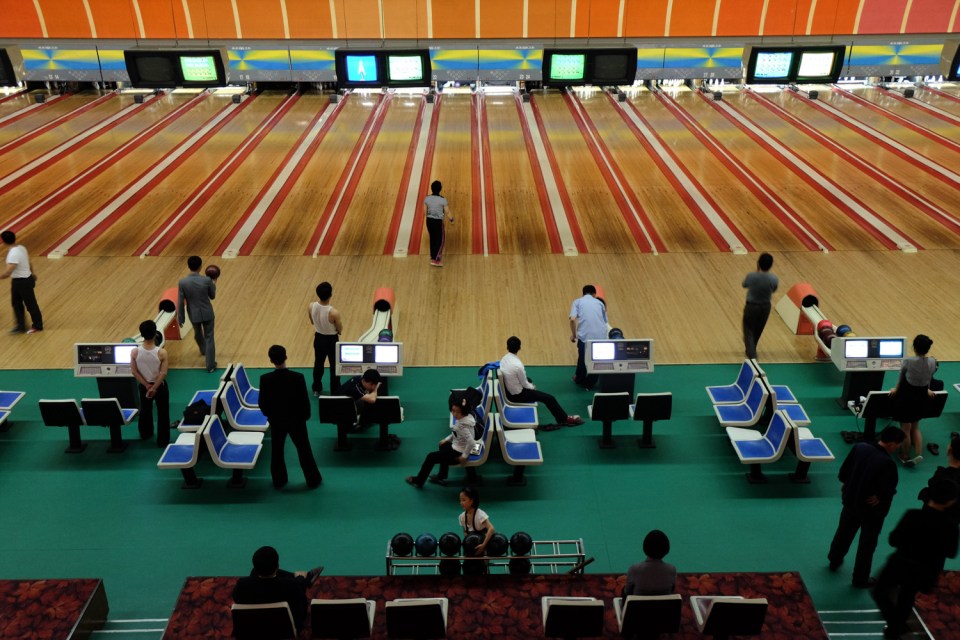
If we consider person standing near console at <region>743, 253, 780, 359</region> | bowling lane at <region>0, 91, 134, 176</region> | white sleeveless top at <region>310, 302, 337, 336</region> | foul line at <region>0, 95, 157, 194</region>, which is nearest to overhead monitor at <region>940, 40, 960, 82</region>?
person standing near console at <region>743, 253, 780, 359</region>

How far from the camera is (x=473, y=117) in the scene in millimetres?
Result: 19109

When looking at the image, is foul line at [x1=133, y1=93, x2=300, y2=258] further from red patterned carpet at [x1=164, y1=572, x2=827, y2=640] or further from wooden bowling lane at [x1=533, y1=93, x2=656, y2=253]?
red patterned carpet at [x1=164, y1=572, x2=827, y2=640]

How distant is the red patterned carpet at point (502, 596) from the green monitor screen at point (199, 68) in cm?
972

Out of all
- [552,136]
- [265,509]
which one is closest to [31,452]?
[265,509]

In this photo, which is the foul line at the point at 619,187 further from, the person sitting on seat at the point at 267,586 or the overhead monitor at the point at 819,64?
the person sitting on seat at the point at 267,586

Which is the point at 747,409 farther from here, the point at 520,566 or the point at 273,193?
the point at 273,193

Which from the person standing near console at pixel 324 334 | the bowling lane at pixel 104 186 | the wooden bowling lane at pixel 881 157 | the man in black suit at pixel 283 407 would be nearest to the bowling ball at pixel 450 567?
the man in black suit at pixel 283 407

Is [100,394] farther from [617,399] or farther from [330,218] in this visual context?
[330,218]

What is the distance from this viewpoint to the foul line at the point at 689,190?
12748 mm

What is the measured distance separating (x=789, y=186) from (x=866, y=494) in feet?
33.3

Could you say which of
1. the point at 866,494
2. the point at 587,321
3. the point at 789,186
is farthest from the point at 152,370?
the point at 789,186

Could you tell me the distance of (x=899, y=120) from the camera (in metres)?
18.5

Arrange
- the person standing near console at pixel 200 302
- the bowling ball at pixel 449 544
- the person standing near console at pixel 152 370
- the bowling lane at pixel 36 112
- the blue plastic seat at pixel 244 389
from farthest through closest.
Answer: the bowling lane at pixel 36 112 < the person standing near console at pixel 200 302 < the blue plastic seat at pixel 244 389 < the person standing near console at pixel 152 370 < the bowling ball at pixel 449 544

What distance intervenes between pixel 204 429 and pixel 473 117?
13.4m
